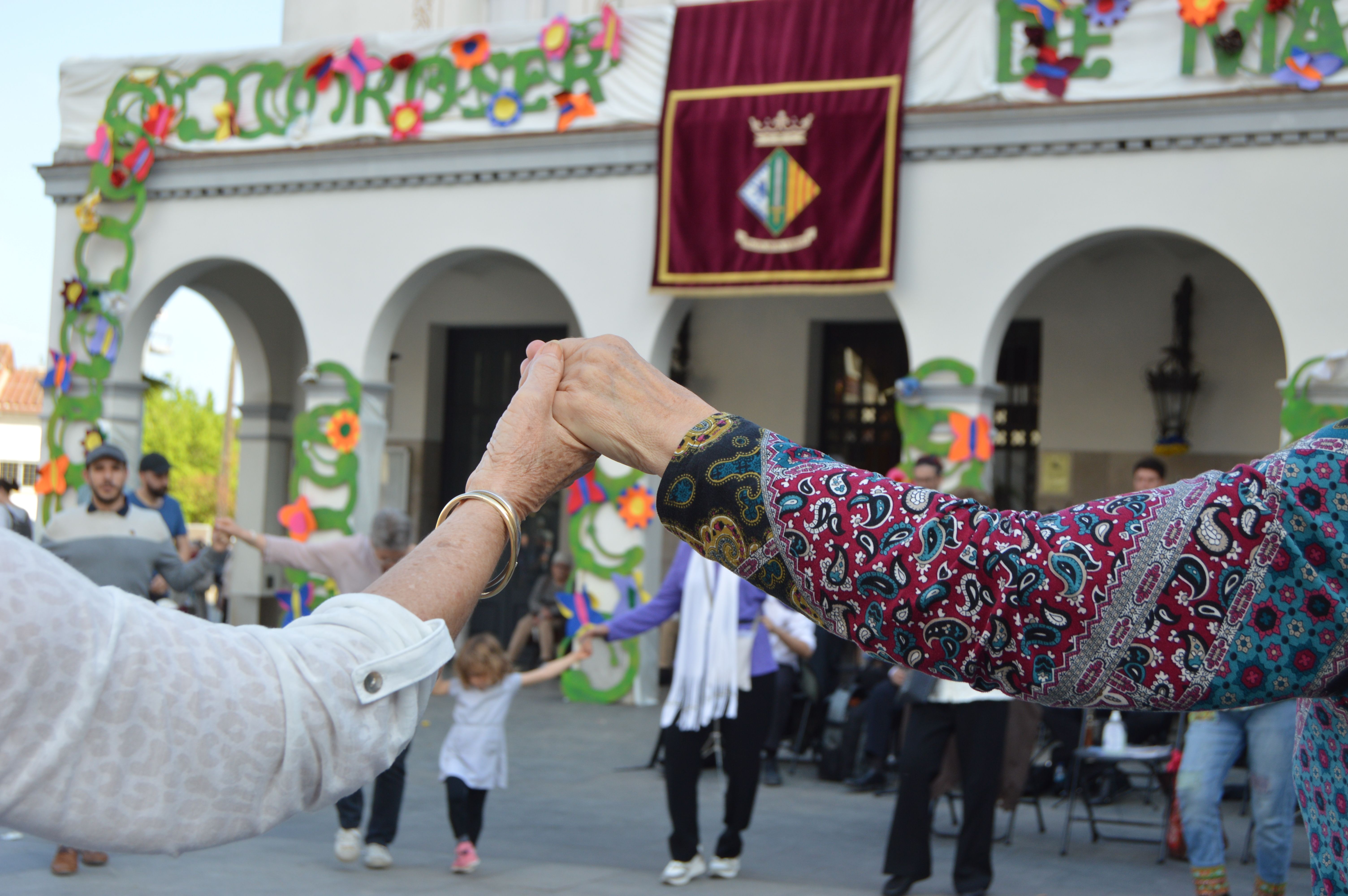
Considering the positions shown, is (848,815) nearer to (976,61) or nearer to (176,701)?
(976,61)

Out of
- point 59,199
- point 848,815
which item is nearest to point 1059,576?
point 848,815

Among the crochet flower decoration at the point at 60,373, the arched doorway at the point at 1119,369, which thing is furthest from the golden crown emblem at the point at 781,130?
the crochet flower decoration at the point at 60,373

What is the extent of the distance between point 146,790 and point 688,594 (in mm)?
5821

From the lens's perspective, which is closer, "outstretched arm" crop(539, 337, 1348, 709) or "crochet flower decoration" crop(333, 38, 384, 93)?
"outstretched arm" crop(539, 337, 1348, 709)

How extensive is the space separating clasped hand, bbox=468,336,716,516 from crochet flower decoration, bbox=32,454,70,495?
542 inches

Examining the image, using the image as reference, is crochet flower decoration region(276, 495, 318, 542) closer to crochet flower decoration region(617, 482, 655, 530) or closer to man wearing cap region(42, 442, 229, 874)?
crochet flower decoration region(617, 482, 655, 530)

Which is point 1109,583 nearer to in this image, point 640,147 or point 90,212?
point 640,147

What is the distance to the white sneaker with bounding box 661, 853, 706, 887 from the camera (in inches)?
244

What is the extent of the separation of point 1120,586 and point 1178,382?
12.2m

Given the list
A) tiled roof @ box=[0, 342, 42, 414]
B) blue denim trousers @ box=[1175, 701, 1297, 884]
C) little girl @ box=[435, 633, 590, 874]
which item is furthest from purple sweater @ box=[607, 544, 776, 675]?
tiled roof @ box=[0, 342, 42, 414]

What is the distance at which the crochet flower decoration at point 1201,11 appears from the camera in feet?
33.3

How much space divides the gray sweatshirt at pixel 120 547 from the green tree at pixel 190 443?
46.1m

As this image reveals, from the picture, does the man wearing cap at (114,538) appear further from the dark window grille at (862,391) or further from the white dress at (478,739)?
the dark window grille at (862,391)

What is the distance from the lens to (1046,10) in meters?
10.7
